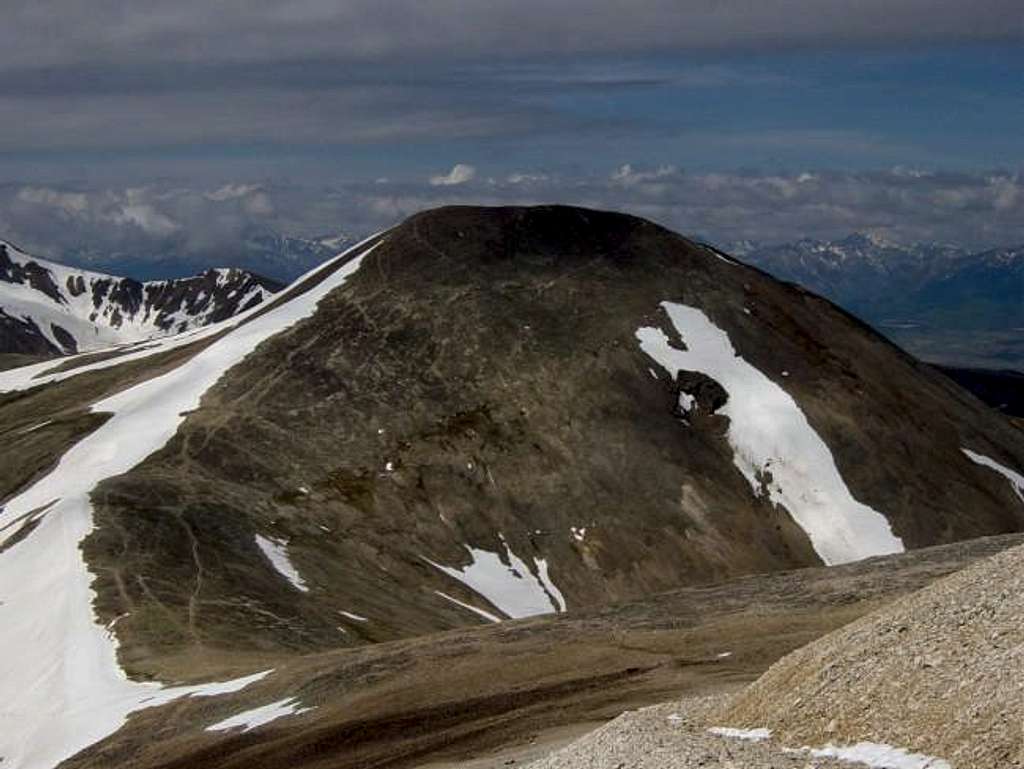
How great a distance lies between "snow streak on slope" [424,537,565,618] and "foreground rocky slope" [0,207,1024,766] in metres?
0.30

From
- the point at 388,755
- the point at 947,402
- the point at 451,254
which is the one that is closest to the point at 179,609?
the point at 388,755

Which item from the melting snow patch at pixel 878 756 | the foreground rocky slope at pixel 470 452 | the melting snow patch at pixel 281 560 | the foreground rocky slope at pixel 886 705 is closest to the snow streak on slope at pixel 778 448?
the foreground rocky slope at pixel 470 452

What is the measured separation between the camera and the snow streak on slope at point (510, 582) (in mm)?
89562

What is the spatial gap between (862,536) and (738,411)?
53.1ft

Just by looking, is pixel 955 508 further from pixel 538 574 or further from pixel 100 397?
pixel 100 397

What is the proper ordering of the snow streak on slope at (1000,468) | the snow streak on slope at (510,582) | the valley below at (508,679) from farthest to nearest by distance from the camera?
1. the snow streak on slope at (1000,468)
2. the snow streak on slope at (510,582)
3. the valley below at (508,679)

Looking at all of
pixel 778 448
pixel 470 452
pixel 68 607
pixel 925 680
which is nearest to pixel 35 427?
pixel 470 452

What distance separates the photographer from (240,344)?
12019 cm

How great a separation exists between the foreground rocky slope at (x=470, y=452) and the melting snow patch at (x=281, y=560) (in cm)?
27

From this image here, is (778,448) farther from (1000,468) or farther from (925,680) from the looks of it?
(925,680)

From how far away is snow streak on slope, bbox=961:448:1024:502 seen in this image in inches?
4609

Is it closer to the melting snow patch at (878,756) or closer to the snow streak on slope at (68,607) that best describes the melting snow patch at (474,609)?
the snow streak on slope at (68,607)

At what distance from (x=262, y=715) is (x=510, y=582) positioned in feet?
147

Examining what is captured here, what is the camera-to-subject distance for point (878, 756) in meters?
23.5
